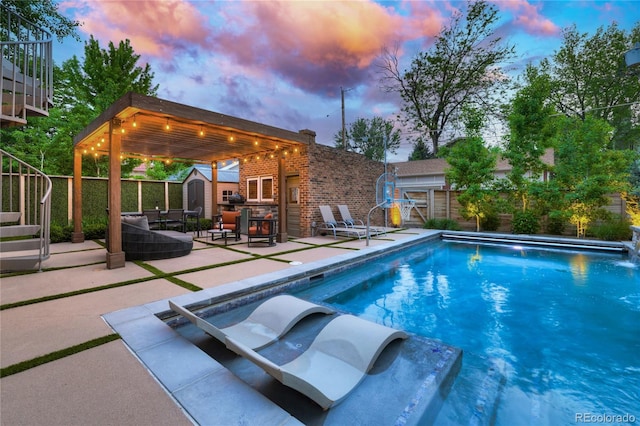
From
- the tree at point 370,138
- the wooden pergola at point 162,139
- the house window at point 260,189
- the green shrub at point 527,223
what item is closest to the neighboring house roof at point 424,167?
the tree at point 370,138

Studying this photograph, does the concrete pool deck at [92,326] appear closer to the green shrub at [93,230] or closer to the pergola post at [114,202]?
the pergola post at [114,202]

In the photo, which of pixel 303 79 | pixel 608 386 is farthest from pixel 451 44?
pixel 608 386

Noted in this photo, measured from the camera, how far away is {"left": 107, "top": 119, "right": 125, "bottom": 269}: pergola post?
5.11 meters

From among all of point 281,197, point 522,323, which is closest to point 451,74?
point 281,197

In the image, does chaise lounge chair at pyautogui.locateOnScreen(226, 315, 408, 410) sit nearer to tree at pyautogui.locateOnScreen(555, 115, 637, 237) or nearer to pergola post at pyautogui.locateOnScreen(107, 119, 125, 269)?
pergola post at pyautogui.locateOnScreen(107, 119, 125, 269)

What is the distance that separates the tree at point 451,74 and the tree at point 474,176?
9437 millimetres

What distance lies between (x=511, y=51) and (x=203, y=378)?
22.9 meters

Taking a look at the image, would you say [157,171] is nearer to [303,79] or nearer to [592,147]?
A: [303,79]

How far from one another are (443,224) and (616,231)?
17.0ft

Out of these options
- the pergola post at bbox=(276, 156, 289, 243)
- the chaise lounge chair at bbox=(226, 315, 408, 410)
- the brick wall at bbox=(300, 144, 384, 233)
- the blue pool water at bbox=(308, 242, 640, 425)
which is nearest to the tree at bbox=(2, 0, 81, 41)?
the pergola post at bbox=(276, 156, 289, 243)

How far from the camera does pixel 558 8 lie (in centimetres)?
1084

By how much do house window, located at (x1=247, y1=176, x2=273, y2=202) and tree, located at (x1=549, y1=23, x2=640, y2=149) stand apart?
61.8 ft

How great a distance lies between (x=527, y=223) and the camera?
33.3 ft

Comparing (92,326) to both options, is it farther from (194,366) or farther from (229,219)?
(229,219)
